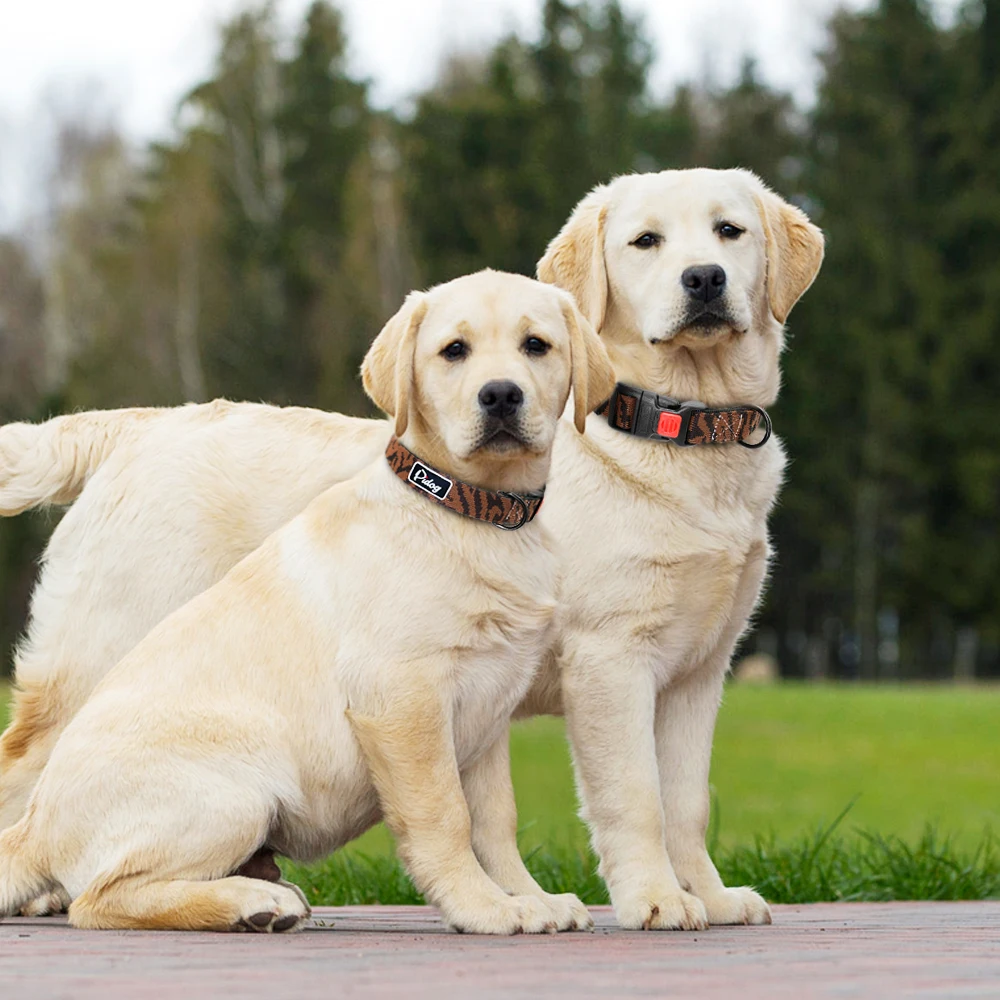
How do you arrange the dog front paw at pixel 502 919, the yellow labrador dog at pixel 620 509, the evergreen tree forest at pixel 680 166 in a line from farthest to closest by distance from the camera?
1. the evergreen tree forest at pixel 680 166
2. the yellow labrador dog at pixel 620 509
3. the dog front paw at pixel 502 919

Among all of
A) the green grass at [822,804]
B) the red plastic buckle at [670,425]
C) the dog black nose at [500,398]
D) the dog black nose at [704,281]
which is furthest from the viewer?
the green grass at [822,804]

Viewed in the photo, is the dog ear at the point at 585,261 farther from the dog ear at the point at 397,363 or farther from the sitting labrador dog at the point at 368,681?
the dog ear at the point at 397,363

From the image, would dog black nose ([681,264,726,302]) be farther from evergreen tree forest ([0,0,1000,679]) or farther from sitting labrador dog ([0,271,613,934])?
evergreen tree forest ([0,0,1000,679])

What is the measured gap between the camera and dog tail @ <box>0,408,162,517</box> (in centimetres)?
541

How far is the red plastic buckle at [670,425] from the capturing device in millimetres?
4980

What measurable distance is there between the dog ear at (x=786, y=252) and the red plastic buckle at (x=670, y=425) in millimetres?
491

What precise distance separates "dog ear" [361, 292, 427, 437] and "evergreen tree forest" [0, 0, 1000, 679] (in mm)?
28489

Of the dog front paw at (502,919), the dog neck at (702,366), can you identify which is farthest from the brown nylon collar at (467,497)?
the dog front paw at (502,919)

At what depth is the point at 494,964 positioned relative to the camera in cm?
326

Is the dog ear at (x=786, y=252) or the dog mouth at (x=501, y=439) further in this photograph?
the dog ear at (x=786, y=252)

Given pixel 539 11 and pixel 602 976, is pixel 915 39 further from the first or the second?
pixel 602 976

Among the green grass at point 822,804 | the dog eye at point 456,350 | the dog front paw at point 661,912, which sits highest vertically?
the dog eye at point 456,350

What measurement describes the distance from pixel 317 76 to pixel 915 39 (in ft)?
43.8

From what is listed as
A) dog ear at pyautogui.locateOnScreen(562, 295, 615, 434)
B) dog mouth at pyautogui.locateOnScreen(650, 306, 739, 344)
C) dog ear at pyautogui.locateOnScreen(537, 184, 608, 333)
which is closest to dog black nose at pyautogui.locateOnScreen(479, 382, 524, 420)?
dog ear at pyautogui.locateOnScreen(562, 295, 615, 434)
